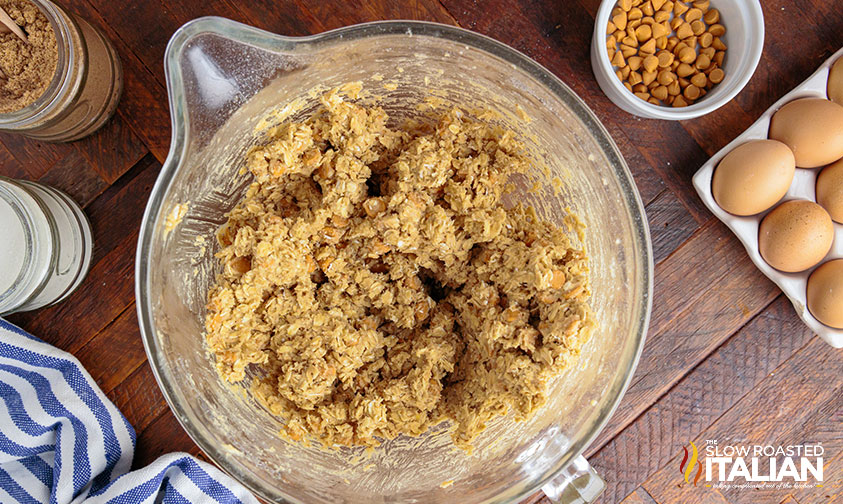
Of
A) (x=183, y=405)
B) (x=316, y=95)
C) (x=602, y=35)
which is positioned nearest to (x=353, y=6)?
(x=316, y=95)

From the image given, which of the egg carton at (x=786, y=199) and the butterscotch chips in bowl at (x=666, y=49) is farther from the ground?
the butterscotch chips in bowl at (x=666, y=49)

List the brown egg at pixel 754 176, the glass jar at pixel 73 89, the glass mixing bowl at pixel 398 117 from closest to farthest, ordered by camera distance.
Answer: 1. the glass mixing bowl at pixel 398 117
2. the glass jar at pixel 73 89
3. the brown egg at pixel 754 176

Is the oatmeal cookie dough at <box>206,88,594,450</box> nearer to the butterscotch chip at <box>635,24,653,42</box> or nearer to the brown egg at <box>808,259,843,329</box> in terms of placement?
the butterscotch chip at <box>635,24,653,42</box>

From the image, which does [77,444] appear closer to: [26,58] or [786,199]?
[26,58]

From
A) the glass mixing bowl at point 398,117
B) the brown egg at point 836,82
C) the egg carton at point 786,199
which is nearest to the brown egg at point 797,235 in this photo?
the egg carton at point 786,199

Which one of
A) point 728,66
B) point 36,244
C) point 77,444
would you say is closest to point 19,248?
point 36,244

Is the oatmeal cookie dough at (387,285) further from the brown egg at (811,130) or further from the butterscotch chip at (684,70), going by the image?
the brown egg at (811,130)

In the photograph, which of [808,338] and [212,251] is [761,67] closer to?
[808,338]
